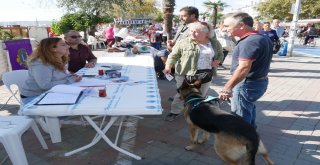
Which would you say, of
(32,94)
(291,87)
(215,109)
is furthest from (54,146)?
(291,87)

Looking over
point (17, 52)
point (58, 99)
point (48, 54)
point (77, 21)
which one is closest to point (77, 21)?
point (77, 21)

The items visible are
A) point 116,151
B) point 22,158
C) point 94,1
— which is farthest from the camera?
point 94,1

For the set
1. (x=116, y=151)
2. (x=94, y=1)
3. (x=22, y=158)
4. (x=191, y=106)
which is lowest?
(x=116, y=151)

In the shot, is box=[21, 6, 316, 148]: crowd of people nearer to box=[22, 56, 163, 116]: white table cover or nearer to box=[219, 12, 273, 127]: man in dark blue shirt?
box=[219, 12, 273, 127]: man in dark blue shirt

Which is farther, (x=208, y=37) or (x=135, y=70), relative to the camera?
(x=135, y=70)

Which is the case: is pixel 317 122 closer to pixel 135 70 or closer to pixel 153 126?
pixel 153 126

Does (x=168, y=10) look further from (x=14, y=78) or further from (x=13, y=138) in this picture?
(x=13, y=138)

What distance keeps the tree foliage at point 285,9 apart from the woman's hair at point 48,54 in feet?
128

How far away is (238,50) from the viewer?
291 centimetres

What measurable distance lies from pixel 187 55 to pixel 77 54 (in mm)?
2061

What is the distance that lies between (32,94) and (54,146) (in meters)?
0.75

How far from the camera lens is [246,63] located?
266 centimetres

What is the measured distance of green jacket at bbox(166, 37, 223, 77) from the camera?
3746 mm

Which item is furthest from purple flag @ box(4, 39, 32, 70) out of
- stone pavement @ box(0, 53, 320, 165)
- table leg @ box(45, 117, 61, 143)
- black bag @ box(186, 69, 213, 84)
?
black bag @ box(186, 69, 213, 84)
